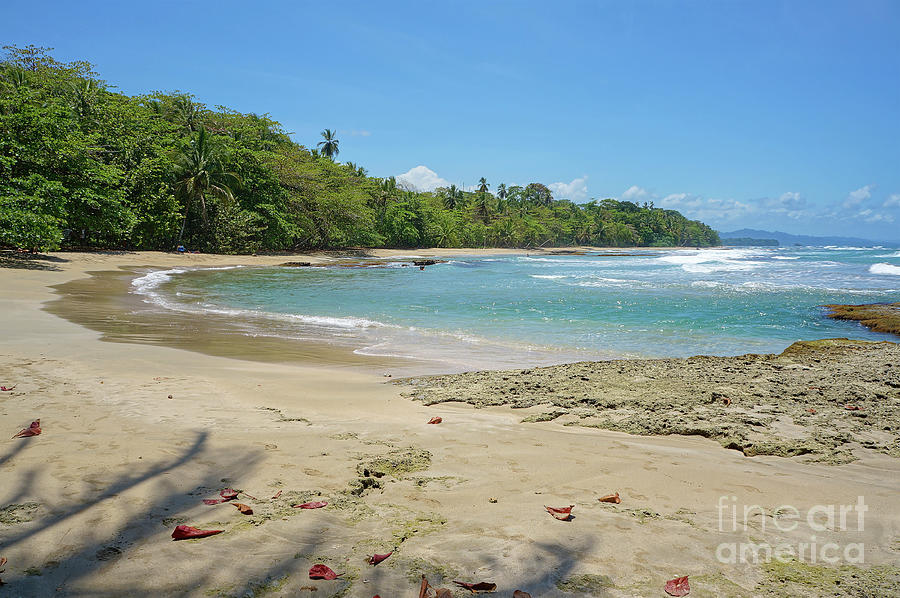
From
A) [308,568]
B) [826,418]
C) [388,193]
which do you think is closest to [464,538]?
[308,568]

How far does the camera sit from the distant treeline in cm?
2131

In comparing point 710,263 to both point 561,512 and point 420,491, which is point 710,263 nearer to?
point 561,512

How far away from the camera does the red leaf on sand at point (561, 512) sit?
8.47 feet

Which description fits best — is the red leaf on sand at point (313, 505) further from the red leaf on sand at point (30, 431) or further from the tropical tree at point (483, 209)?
the tropical tree at point (483, 209)

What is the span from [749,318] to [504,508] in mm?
13916

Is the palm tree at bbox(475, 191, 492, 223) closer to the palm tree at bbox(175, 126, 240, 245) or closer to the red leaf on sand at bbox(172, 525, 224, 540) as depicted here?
the palm tree at bbox(175, 126, 240, 245)

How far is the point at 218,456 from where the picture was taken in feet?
10.8

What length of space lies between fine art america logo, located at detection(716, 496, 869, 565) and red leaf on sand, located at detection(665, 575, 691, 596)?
311 mm

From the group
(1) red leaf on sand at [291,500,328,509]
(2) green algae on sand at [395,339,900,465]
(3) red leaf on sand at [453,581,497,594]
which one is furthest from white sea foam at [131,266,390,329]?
(3) red leaf on sand at [453,581,497,594]

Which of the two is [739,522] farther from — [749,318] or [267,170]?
[267,170]

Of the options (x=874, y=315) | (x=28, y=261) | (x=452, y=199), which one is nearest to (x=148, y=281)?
(x=28, y=261)

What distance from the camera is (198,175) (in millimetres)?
35375

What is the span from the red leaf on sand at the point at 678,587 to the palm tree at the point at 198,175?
128 ft

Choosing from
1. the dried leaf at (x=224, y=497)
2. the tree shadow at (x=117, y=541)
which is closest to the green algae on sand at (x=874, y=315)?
the dried leaf at (x=224, y=497)
